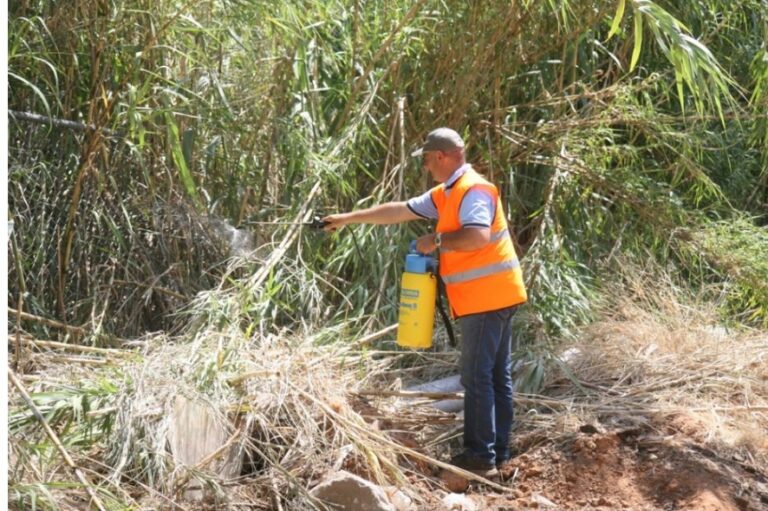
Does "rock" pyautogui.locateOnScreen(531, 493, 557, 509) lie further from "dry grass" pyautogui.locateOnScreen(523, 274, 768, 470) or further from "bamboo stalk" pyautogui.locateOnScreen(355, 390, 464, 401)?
"bamboo stalk" pyautogui.locateOnScreen(355, 390, 464, 401)

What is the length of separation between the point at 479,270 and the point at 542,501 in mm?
915

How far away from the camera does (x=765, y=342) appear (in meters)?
6.05

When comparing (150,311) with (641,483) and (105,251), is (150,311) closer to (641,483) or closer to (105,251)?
(105,251)

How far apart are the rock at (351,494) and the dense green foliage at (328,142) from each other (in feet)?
4.69

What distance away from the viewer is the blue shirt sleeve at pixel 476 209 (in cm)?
464

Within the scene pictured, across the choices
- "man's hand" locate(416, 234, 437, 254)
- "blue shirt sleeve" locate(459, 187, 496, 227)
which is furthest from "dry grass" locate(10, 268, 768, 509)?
"blue shirt sleeve" locate(459, 187, 496, 227)

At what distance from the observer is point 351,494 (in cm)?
415

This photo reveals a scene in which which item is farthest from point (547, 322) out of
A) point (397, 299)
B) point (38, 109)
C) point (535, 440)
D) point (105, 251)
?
point (38, 109)

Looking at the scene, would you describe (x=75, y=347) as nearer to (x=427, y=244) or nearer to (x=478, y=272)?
(x=427, y=244)

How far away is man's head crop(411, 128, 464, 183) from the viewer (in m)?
4.80

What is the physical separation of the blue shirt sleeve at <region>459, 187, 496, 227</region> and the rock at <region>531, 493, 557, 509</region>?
1053mm

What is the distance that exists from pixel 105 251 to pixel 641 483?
108 inches

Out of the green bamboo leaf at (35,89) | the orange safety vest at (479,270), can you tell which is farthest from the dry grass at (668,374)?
the green bamboo leaf at (35,89)

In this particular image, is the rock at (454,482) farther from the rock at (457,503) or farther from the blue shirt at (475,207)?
the blue shirt at (475,207)
